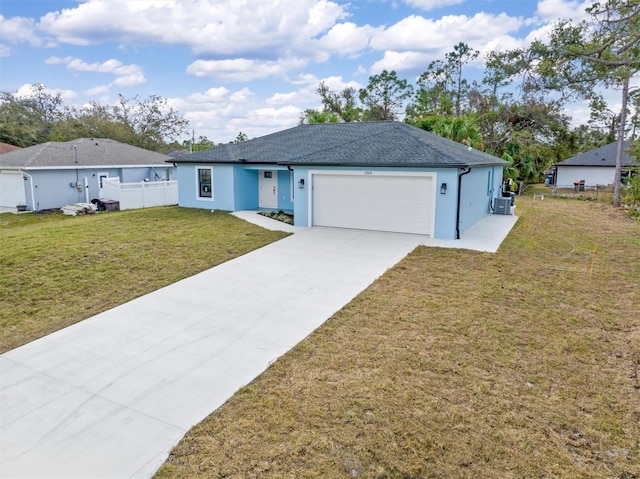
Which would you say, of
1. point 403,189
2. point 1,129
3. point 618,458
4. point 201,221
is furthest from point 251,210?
point 1,129

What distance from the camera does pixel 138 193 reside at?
20.8 m

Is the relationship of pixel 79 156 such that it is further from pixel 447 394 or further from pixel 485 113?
pixel 485 113

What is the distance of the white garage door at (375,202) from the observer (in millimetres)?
12586

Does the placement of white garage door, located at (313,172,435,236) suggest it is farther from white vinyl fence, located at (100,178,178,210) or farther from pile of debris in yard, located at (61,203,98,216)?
pile of debris in yard, located at (61,203,98,216)

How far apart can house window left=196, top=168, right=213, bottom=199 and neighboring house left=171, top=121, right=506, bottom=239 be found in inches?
1.7

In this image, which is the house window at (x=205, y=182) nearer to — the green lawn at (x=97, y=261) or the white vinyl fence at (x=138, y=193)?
the green lawn at (x=97, y=261)

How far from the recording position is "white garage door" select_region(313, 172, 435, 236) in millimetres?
12586

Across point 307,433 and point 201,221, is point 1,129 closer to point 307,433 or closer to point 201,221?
point 201,221

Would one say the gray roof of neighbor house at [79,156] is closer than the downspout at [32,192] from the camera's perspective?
No

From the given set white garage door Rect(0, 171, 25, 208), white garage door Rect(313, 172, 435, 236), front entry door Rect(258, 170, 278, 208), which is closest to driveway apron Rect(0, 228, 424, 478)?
white garage door Rect(313, 172, 435, 236)

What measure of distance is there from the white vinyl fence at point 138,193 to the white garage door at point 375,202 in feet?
36.2

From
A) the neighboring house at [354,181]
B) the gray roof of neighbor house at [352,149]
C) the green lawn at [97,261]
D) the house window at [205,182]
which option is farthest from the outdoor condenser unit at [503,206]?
the house window at [205,182]

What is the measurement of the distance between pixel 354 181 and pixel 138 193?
12.6m

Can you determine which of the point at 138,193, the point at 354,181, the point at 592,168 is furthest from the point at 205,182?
the point at 592,168
